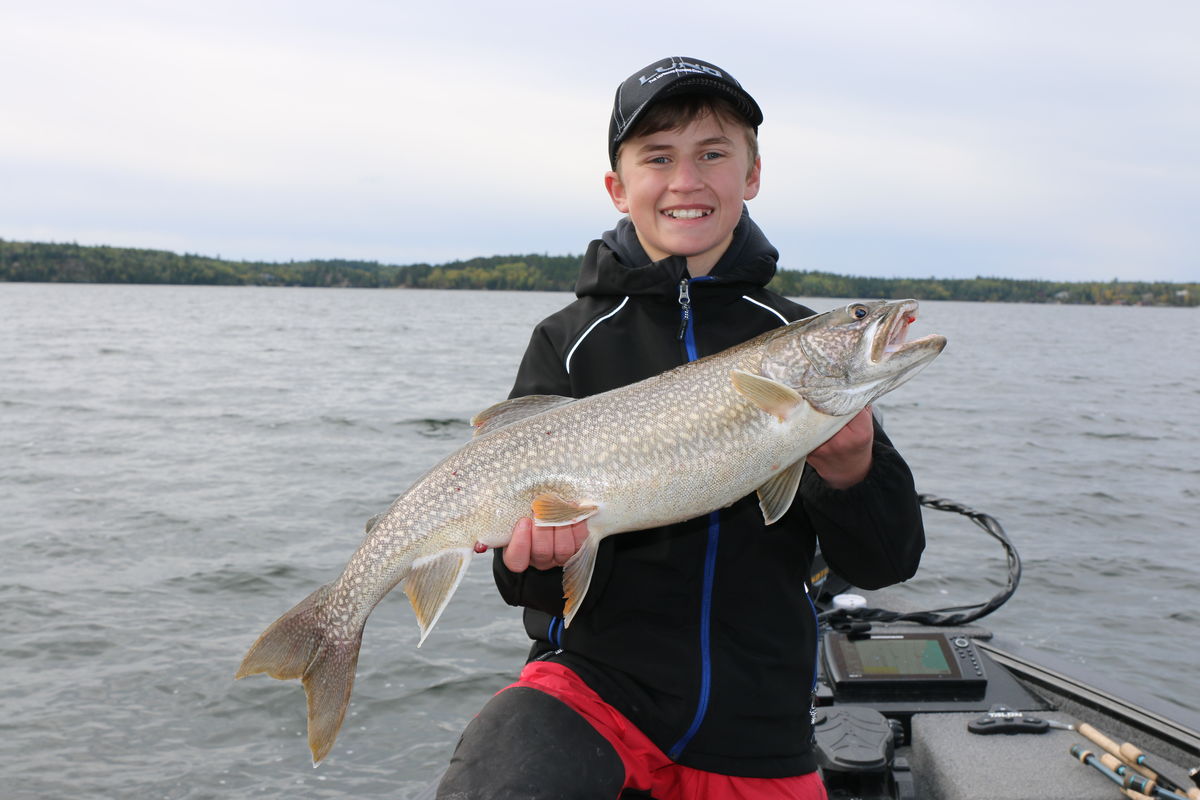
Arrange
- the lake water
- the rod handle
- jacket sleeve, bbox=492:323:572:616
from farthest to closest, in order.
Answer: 1. the lake water
2. the rod handle
3. jacket sleeve, bbox=492:323:572:616

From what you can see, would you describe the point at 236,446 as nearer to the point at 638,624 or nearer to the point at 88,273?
the point at 638,624

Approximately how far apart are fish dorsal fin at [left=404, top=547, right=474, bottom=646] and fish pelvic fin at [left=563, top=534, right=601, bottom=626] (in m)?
0.38

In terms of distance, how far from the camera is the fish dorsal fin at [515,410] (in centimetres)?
345

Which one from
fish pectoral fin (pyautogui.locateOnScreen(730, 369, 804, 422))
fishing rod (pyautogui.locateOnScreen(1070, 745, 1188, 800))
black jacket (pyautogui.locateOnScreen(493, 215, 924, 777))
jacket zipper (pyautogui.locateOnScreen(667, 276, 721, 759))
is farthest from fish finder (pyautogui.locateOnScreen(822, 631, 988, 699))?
fish pectoral fin (pyautogui.locateOnScreen(730, 369, 804, 422))

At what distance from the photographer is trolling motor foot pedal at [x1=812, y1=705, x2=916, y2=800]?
158 inches

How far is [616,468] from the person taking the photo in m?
3.19

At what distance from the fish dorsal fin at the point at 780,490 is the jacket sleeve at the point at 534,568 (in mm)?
780

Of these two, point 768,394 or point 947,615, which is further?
point 947,615

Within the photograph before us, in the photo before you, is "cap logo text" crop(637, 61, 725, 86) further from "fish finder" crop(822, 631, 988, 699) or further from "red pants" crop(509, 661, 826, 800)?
"fish finder" crop(822, 631, 988, 699)

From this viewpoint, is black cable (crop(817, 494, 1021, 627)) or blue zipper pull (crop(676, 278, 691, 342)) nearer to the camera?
blue zipper pull (crop(676, 278, 691, 342))

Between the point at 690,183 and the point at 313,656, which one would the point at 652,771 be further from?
the point at 690,183

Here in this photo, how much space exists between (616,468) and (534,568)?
0.53m

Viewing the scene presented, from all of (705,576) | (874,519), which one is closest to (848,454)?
(874,519)

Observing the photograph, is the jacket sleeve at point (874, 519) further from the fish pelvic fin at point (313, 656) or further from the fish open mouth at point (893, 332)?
the fish pelvic fin at point (313, 656)
